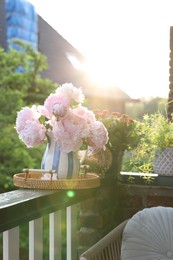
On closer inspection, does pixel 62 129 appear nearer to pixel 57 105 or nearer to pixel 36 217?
pixel 57 105

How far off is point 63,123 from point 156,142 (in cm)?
77

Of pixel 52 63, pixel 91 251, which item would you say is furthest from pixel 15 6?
pixel 91 251

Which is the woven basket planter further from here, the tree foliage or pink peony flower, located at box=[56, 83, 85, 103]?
the tree foliage

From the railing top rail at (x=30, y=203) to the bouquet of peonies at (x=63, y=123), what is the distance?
0.74 ft

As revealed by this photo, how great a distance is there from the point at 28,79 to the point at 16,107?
834 millimetres

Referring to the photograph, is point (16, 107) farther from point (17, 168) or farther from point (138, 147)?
point (138, 147)

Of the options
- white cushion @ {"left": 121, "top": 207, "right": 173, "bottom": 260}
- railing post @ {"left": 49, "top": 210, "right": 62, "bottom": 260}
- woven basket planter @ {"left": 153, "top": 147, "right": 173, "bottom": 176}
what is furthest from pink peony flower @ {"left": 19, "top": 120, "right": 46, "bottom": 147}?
woven basket planter @ {"left": 153, "top": 147, "right": 173, "bottom": 176}

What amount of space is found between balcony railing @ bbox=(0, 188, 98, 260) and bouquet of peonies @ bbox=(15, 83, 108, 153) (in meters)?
0.24

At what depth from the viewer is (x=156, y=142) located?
2.84m

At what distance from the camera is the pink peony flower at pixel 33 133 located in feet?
7.49

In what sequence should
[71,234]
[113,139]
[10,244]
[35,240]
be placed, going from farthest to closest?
[113,139] → [71,234] → [35,240] → [10,244]

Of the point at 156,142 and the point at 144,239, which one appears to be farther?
the point at 156,142

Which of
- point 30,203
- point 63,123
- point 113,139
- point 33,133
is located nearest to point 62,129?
point 63,123

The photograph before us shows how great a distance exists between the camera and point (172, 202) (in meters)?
2.82
